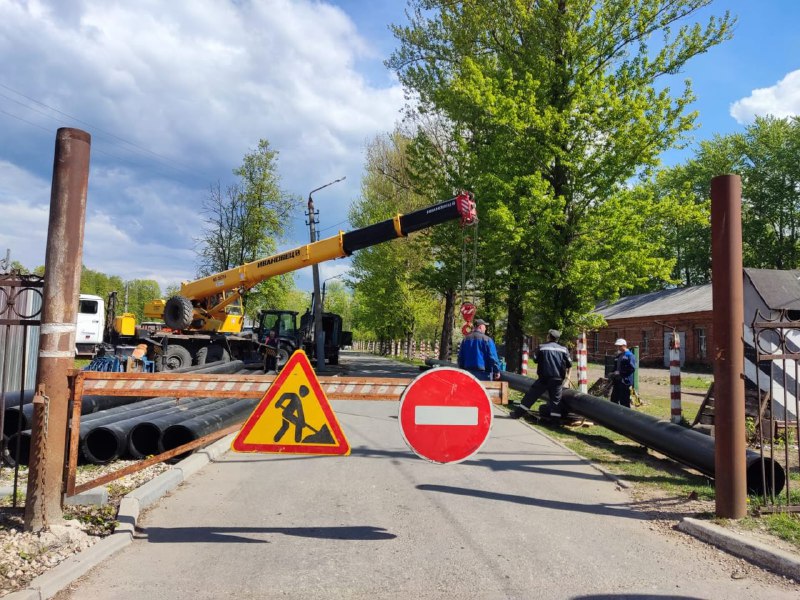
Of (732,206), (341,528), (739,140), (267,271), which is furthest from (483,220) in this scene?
(739,140)

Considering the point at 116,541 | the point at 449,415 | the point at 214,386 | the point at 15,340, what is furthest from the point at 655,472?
the point at 15,340

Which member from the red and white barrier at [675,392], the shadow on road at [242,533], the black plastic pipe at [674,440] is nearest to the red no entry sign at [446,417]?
the shadow on road at [242,533]

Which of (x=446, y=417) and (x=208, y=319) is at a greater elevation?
(x=208, y=319)

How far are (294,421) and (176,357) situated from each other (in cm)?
A: 1622

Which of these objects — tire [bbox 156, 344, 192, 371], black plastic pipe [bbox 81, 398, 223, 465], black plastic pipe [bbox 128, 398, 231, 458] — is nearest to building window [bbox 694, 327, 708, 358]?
tire [bbox 156, 344, 192, 371]

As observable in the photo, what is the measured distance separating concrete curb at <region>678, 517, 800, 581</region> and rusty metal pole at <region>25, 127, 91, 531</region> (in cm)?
528

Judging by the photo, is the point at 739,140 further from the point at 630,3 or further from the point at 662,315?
the point at 630,3

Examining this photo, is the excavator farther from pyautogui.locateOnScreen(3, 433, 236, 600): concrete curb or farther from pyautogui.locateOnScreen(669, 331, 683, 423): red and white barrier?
pyautogui.locateOnScreen(3, 433, 236, 600): concrete curb

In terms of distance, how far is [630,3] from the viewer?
691 inches

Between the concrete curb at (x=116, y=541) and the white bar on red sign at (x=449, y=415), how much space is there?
99.5 inches

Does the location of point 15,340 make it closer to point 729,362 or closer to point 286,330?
point 729,362

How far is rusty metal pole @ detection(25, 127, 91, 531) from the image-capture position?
450cm

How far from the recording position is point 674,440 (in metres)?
7.27

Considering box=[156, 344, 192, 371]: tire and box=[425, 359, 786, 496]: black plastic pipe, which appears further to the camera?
box=[156, 344, 192, 371]: tire
